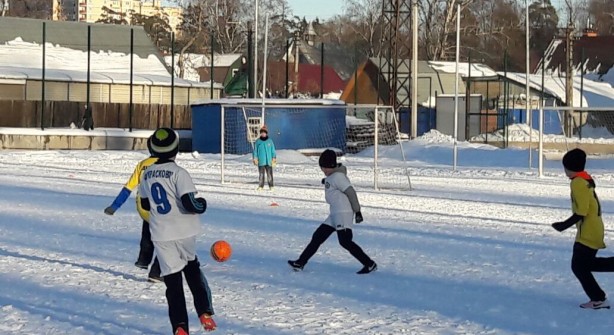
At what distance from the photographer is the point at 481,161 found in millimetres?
38031

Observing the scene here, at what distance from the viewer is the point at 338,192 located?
11.0 m

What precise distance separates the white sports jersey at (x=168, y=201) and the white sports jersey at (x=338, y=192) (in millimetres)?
3774

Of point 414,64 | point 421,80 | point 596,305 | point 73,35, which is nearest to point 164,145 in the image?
point 596,305

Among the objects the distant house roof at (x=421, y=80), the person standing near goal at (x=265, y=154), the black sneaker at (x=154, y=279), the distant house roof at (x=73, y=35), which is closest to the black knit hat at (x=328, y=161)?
the black sneaker at (x=154, y=279)

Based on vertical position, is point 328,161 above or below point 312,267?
above

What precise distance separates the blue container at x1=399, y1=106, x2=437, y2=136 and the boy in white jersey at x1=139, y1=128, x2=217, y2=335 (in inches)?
1912

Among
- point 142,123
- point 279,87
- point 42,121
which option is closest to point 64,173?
point 42,121

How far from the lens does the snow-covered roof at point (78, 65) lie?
176 feet

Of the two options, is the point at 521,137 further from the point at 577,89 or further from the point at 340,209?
the point at 340,209

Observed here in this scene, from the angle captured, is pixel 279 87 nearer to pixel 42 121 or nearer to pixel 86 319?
pixel 42 121

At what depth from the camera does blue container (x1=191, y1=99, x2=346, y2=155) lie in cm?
4316

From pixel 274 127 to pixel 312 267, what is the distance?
32399 millimetres

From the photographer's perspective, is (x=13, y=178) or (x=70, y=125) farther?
(x=70, y=125)

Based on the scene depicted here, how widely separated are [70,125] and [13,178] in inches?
829
